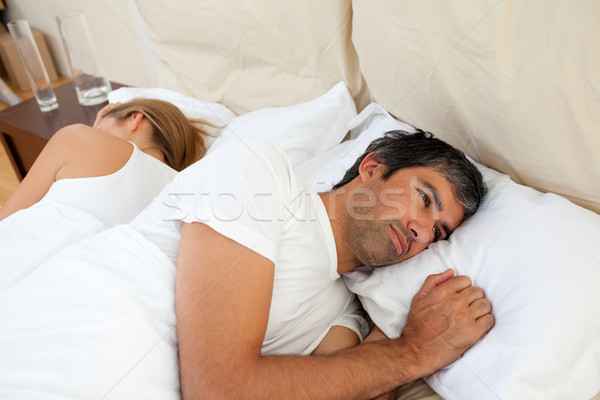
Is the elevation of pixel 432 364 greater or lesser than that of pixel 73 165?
lesser

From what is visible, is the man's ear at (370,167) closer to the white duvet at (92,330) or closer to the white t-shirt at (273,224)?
the white t-shirt at (273,224)

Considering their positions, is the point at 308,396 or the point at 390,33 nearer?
the point at 308,396

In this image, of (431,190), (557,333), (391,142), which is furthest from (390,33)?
(557,333)

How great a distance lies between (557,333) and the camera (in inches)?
29.7

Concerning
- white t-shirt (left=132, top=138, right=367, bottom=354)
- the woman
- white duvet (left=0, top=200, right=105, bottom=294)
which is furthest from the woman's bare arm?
white t-shirt (left=132, top=138, right=367, bottom=354)

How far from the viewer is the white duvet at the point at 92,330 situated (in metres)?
0.72

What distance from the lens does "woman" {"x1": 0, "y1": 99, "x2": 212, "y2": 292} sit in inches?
40.8

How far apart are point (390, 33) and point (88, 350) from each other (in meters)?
0.94

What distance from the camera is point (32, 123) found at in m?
1.73

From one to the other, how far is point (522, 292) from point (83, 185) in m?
1.00

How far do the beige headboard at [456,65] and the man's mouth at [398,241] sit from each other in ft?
1.04

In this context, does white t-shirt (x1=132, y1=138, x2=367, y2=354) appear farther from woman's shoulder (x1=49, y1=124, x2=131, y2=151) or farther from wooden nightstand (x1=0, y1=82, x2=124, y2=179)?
wooden nightstand (x1=0, y1=82, x2=124, y2=179)

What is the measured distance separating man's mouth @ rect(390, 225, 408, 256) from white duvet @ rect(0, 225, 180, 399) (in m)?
0.44

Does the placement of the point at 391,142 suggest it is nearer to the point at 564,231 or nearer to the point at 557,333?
the point at 564,231
